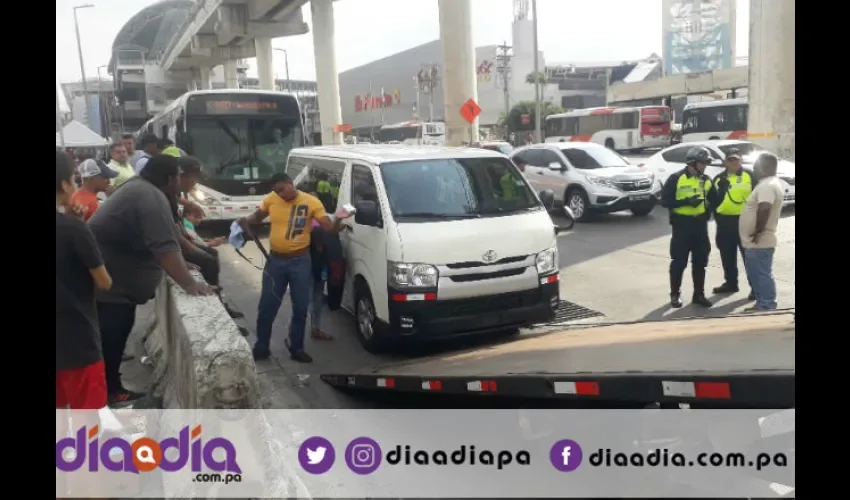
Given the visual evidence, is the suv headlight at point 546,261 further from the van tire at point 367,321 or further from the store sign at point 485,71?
the store sign at point 485,71

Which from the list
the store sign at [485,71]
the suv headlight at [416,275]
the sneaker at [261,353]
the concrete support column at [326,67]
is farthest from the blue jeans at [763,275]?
the store sign at [485,71]

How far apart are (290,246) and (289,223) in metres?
0.21

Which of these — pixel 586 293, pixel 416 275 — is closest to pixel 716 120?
pixel 586 293

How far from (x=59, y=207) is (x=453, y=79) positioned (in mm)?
23946

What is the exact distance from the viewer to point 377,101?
9338 centimetres

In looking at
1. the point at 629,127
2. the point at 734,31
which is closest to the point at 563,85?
the point at 734,31

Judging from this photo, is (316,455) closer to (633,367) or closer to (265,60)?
(633,367)

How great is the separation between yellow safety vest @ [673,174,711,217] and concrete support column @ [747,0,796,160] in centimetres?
1810

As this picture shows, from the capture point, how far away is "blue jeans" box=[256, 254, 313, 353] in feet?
20.2

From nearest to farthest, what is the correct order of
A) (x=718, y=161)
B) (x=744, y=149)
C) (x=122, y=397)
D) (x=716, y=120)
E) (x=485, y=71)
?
(x=122, y=397)
(x=718, y=161)
(x=744, y=149)
(x=716, y=120)
(x=485, y=71)

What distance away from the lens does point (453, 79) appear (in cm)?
2631

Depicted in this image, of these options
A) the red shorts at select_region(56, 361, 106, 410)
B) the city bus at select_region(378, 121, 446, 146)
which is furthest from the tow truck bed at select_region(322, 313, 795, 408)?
the city bus at select_region(378, 121, 446, 146)
